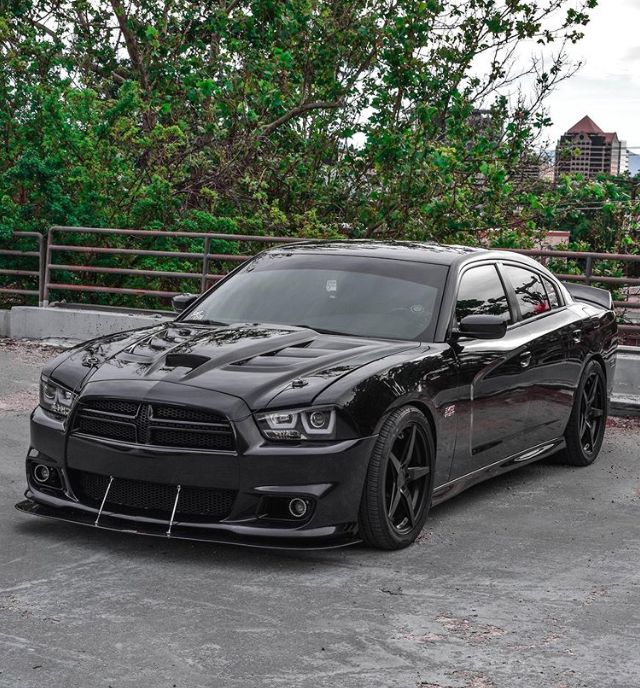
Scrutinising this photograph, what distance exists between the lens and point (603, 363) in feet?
31.2

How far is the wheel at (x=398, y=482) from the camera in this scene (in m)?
6.18

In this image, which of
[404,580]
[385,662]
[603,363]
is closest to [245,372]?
[404,580]

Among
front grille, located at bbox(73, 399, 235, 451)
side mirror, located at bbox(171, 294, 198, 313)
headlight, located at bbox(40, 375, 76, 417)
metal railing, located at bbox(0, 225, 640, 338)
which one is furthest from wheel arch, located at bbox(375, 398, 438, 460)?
metal railing, located at bbox(0, 225, 640, 338)

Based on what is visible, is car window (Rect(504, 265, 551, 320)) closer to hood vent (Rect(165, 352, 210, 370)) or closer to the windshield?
the windshield

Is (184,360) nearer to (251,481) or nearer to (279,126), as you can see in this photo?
(251,481)

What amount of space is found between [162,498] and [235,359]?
2.54 ft

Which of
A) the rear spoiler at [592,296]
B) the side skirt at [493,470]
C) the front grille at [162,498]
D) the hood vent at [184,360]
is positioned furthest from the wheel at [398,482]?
the rear spoiler at [592,296]

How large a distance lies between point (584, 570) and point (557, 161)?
45.7 feet

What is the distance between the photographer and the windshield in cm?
717

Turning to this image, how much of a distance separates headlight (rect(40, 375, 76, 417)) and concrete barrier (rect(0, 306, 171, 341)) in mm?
8779

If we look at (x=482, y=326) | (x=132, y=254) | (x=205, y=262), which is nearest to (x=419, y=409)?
(x=482, y=326)

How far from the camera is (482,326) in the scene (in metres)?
7.04

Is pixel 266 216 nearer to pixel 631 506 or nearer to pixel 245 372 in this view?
pixel 631 506

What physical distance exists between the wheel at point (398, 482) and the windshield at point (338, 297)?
0.73 meters
